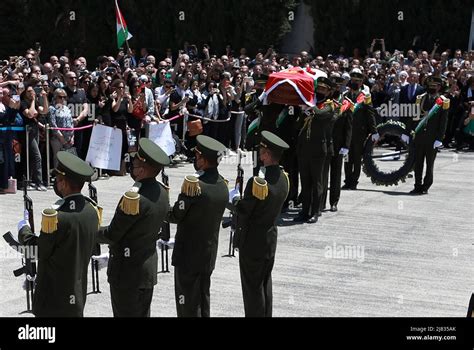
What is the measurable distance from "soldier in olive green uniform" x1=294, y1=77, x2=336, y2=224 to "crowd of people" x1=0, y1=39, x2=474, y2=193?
1.17 m

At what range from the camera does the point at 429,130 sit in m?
17.4

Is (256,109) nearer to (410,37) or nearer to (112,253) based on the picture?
(112,253)

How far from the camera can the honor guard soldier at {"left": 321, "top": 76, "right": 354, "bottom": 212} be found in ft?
50.8

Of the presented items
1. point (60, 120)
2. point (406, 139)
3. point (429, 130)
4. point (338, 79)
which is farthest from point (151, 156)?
point (406, 139)

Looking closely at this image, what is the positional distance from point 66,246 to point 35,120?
9.21 m

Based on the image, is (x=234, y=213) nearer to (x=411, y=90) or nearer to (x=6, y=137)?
(x=6, y=137)

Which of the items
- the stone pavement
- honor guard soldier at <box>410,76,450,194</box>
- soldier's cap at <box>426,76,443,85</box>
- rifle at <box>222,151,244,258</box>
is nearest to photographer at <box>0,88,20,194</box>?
the stone pavement

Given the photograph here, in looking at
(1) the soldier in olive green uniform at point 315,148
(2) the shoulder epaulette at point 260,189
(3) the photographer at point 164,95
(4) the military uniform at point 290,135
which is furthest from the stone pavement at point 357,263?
(3) the photographer at point 164,95

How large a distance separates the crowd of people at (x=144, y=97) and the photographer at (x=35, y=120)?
0.05ft

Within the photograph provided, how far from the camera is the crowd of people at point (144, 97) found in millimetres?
16094

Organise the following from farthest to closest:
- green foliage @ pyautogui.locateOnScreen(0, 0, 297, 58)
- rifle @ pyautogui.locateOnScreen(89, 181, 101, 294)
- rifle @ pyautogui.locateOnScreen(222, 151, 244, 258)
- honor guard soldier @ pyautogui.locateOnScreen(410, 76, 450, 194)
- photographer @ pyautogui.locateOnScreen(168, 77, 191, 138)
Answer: green foliage @ pyautogui.locateOnScreen(0, 0, 297, 58) < photographer @ pyautogui.locateOnScreen(168, 77, 191, 138) < honor guard soldier @ pyautogui.locateOnScreen(410, 76, 450, 194) < rifle @ pyautogui.locateOnScreen(222, 151, 244, 258) < rifle @ pyautogui.locateOnScreen(89, 181, 101, 294)

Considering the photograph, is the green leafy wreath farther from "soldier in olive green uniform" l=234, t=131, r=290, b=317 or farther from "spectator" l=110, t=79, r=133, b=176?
"soldier in olive green uniform" l=234, t=131, r=290, b=317
